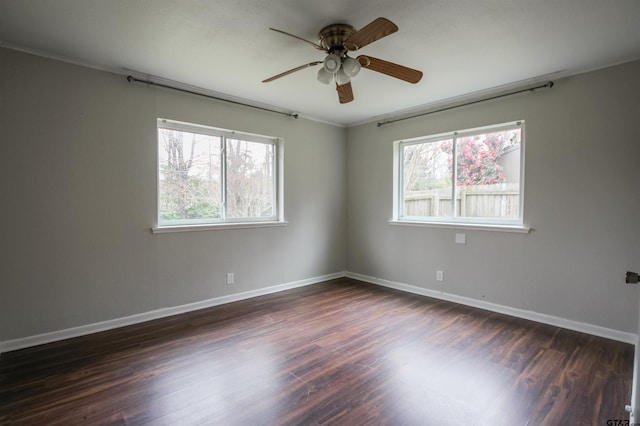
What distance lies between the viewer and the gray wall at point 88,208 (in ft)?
8.27

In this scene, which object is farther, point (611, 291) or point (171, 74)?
point (171, 74)

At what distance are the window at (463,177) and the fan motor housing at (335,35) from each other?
7.10 feet

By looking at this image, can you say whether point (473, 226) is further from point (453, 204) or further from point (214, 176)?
point (214, 176)

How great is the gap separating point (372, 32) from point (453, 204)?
2622mm

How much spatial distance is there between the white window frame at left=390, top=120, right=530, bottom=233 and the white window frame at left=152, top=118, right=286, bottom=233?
1.61 meters

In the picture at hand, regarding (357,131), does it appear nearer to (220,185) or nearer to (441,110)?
(441,110)

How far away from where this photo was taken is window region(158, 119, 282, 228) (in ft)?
11.1

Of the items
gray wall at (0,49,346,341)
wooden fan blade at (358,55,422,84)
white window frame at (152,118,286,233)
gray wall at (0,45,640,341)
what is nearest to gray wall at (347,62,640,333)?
gray wall at (0,45,640,341)

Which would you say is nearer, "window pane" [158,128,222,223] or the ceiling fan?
the ceiling fan

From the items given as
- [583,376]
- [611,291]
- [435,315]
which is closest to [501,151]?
[611,291]

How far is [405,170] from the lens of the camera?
4453 millimetres

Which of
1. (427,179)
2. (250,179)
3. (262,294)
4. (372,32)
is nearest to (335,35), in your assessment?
(372,32)

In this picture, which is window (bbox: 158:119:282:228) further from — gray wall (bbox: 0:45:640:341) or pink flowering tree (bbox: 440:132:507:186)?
pink flowering tree (bbox: 440:132:507:186)

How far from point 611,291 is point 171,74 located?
4519 mm
